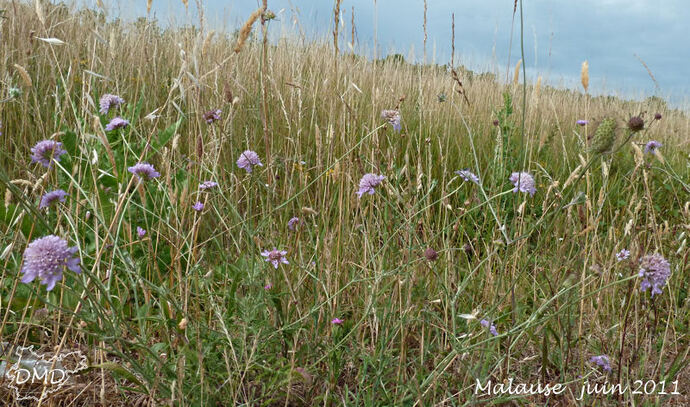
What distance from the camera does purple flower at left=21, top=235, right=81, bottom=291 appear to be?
847 millimetres

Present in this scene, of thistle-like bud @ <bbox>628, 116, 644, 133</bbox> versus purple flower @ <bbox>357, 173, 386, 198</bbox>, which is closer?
thistle-like bud @ <bbox>628, 116, 644, 133</bbox>

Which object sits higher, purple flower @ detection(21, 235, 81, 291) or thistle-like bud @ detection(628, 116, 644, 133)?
thistle-like bud @ detection(628, 116, 644, 133)

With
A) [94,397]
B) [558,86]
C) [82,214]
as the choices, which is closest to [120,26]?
[82,214]

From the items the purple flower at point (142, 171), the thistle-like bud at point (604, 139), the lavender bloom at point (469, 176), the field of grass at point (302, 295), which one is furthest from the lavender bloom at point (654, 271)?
the purple flower at point (142, 171)

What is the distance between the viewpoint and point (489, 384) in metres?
1.18

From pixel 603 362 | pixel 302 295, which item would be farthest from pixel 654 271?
pixel 302 295

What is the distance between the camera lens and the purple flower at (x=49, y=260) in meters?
0.85

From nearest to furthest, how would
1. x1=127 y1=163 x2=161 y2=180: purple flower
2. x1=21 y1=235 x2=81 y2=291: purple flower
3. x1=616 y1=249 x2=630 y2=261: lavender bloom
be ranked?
1. x1=21 y1=235 x2=81 y2=291: purple flower
2. x1=127 y1=163 x2=161 y2=180: purple flower
3. x1=616 y1=249 x2=630 y2=261: lavender bloom

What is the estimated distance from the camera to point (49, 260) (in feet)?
2.80

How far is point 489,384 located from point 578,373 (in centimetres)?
38

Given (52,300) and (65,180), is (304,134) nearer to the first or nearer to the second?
(65,180)

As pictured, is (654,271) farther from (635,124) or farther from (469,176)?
(469,176)

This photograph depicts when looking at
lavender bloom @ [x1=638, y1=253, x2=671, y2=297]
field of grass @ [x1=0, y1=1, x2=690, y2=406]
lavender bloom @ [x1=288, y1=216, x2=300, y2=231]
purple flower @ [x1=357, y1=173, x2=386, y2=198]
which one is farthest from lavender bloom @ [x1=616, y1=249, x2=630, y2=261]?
lavender bloom @ [x1=288, y1=216, x2=300, y2=231]

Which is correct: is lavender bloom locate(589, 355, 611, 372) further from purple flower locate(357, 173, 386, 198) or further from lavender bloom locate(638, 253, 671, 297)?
purple flower locate(357, 173, 386, 198)
